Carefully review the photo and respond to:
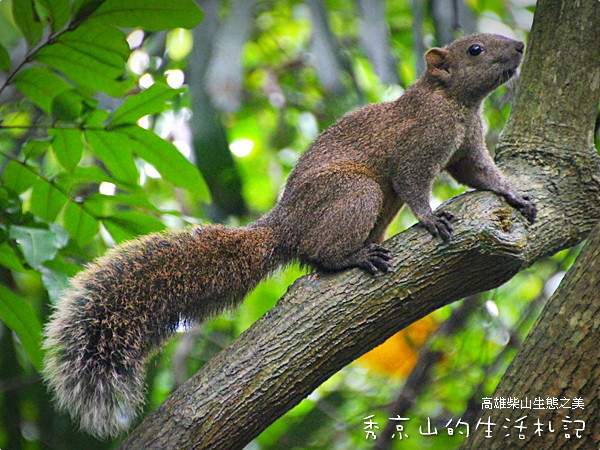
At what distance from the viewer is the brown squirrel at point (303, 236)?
8.95 ft

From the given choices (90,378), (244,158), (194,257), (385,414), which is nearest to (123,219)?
(194,257)

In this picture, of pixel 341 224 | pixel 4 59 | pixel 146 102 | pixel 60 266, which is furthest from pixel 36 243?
pixel 341 224

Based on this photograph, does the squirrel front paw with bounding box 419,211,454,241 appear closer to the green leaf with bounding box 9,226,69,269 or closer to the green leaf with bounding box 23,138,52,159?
the green leaf with bounding box 9,226,69,269

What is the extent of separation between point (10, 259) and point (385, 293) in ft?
4.83

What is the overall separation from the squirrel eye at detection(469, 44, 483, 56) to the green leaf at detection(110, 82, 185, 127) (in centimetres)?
177

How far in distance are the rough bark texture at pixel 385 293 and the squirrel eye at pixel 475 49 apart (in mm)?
577

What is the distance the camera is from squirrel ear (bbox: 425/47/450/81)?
145 inches

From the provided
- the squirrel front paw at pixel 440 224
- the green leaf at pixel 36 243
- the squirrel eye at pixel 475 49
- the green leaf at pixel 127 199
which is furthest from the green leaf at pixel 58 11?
the squirrel eye at pixel 475 49

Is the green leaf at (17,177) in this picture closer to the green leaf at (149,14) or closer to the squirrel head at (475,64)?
the green leaf at (149,14)

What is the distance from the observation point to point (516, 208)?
2908 millimetres

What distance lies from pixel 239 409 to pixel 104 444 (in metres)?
1.31

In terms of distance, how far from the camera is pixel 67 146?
276cm

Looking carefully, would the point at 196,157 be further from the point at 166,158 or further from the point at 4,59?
the point at 4,59

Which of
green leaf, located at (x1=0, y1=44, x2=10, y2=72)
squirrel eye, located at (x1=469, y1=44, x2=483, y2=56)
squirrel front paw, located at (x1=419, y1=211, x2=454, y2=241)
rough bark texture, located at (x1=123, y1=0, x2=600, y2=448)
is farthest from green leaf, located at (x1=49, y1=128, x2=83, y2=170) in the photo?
squirrel eye, located at (x1=469, y1=44, x2=483, y2=56)
